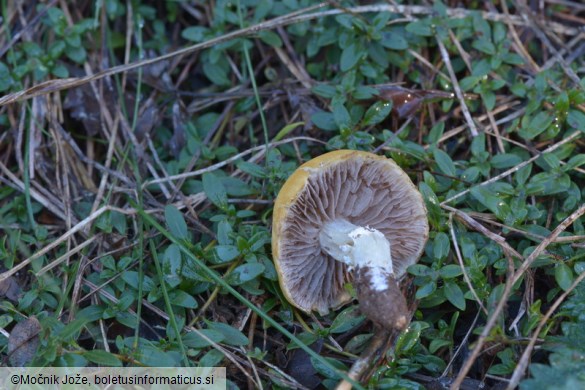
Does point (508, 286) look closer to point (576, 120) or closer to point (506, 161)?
point (506, 161)

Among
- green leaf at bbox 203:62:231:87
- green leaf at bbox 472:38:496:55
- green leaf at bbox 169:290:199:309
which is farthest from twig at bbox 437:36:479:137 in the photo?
green leaf at bbox 169:290:199:309

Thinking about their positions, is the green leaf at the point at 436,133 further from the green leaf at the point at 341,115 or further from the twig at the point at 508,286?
the twig at the point at 508,286

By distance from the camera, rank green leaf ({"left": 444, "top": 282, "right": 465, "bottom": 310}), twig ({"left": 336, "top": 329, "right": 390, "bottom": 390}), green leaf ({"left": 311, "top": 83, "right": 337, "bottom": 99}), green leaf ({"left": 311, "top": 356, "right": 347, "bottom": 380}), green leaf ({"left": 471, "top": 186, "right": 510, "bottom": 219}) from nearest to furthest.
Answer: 1. twig ({"left": 336, "top": 329, "right": 390, "bottom": 390})
2. green leaf ({"left": 311, "top": 356, "right": 347, "bottom": 380})
3. green leaf ({"left": 444, "top": 282, "right": 465, "bottom": 310})
4. green leaf ({"left": 471, "top": 186, "right": 510, "bottom": 219})
5. green leaf ({"left": 311, "top": 83, "right": 337, "bottom": 99})

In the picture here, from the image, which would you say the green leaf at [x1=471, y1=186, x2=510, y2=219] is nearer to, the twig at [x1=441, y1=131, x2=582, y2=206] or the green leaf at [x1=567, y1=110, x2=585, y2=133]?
the twig at [x1=441, y1=131, x2=582, y2=206]

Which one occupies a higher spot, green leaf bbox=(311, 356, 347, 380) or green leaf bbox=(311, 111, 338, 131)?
green leaf bbox=(311, 111, 338, 131)

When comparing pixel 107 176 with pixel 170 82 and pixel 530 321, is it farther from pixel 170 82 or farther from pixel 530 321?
pixel 530 321

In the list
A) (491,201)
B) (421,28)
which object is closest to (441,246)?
(491,201)
